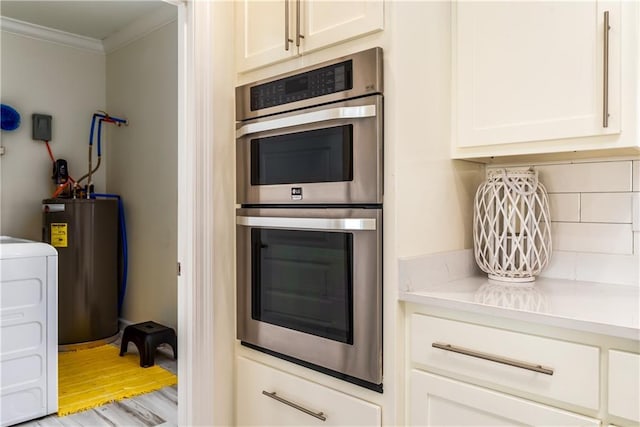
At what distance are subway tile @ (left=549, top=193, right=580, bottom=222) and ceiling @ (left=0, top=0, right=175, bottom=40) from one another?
271 cm

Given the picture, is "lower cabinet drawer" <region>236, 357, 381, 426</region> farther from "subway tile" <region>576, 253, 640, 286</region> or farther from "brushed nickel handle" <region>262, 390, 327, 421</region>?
"subway tile" <region>576, 253, 640, 286</region>

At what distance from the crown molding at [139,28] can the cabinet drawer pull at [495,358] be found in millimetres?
2962

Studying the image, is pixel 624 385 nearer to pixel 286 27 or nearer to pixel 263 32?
pixel 286 27

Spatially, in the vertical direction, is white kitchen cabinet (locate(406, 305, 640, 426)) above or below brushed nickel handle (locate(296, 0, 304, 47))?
below

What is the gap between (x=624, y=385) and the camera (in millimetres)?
962

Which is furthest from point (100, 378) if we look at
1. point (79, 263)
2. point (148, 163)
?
point (148, 163)

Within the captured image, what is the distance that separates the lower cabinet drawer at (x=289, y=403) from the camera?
139 centimetres

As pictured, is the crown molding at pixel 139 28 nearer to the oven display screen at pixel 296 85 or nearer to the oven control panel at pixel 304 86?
the oven control panel at pixel 304 86

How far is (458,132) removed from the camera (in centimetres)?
153

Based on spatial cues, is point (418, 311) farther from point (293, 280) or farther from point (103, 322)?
point (103, 322)

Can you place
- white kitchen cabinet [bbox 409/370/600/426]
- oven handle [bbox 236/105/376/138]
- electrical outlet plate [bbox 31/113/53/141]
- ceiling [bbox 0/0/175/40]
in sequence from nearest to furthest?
white kitchen cabinet [bbox 409/370/600/426]
oven handle [bbox 236/105/376/138]
ceiling [bbox 0/0/175/40]
electrical outlet plate [bbox 31/113/53/141]


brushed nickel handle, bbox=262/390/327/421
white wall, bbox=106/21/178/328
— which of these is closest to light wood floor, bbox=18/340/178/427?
white wall, bbox=106/21/178/328

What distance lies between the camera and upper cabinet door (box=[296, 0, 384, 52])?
4.35 feet

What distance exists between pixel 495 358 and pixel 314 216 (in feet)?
2.19
